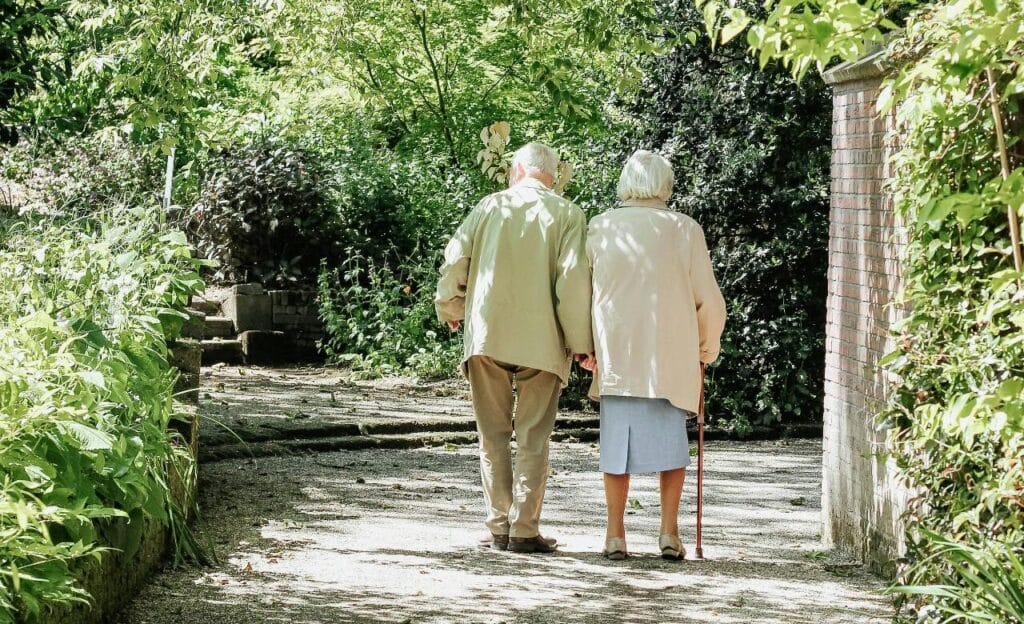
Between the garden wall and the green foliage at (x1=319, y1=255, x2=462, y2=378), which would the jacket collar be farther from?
the green foliage at (x1=319, y1=255, x2=462, y2=378)

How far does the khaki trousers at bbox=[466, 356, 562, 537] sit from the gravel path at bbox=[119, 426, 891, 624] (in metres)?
0.22

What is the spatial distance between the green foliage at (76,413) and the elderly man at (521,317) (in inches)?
56.3

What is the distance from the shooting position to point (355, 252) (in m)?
13.9

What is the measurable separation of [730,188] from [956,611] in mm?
7114

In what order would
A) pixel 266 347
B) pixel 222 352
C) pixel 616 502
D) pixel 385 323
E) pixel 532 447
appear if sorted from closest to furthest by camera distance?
pixel 616 502 → pixel 532 447 → pixel 385 323 → pixel 222 352 → pixel 266 347

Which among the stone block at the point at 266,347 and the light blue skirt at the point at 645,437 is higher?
the stone block at the point at 266,347

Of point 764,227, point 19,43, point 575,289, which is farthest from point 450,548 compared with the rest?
point 19,43

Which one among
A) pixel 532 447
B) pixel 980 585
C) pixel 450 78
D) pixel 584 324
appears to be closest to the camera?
pixel 980 585

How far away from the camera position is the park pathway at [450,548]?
5309mm

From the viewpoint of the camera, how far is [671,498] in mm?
6352

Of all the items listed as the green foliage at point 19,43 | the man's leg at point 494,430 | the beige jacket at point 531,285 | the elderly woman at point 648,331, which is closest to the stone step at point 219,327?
the green foliage at point 19,43

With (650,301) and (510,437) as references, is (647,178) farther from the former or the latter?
(510,437)

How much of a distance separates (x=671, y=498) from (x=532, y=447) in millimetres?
706

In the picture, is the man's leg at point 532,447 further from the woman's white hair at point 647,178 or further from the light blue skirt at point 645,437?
the woman's white hair at point 647,178
